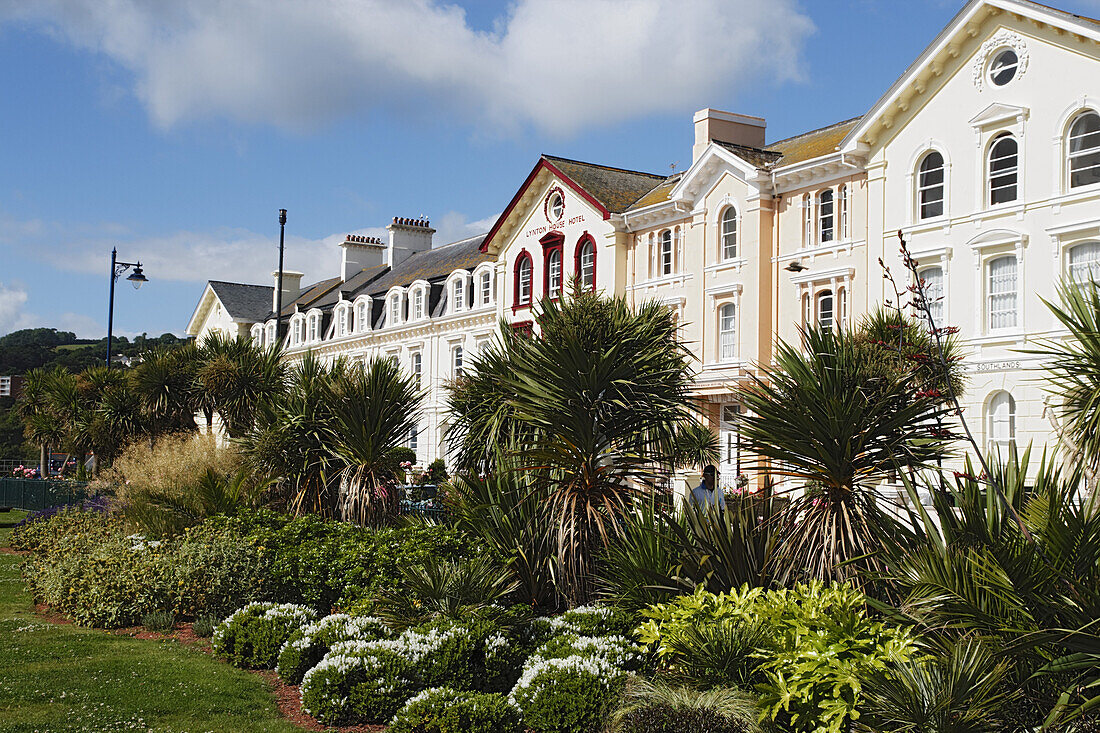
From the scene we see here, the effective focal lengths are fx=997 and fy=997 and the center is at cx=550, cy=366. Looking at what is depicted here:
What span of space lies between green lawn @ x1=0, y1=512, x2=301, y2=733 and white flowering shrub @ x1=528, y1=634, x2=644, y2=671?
231cm

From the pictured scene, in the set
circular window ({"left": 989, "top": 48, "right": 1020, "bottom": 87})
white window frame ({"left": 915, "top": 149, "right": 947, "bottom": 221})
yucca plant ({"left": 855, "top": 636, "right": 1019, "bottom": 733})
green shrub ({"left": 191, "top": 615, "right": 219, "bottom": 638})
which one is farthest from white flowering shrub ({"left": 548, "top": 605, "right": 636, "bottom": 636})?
circular window ({"left": 989, "top": 48, "right": 1020, "bottom": 87})

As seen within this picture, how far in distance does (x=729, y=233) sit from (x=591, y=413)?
65.8ft

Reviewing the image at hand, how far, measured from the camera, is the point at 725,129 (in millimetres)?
32531

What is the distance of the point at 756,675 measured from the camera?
24.0 ft

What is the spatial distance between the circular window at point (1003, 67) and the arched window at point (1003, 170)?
1.29m

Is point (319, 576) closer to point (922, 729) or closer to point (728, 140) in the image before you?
point (922, 729)

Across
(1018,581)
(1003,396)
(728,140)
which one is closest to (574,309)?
(1018,581)

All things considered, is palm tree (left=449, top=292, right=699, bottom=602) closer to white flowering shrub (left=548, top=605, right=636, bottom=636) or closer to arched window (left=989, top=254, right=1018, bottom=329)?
white flowering shrub (left=548, top=605, right=636, bottom=636)

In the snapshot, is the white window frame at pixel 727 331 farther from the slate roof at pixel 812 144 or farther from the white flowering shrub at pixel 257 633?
the white flowering shrub at pixel 257 633

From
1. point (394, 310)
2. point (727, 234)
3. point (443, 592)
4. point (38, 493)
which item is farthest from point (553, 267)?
point (443, 592)

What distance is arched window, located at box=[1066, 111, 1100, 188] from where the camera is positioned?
21.5 metres

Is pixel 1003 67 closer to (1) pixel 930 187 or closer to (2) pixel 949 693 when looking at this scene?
(1) pixel 930 187

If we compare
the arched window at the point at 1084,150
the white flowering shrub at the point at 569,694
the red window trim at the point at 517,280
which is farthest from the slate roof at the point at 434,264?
the white flowering shrub at the point at 569,694

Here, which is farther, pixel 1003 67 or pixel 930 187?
pixel 930 187
